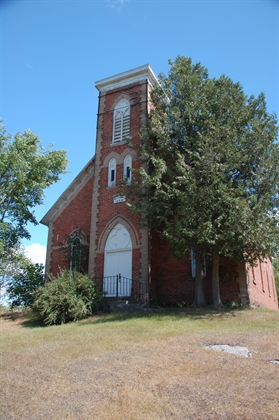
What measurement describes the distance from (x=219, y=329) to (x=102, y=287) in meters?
7.63

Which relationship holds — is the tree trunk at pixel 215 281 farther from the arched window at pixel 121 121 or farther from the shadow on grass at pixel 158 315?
the arched window at pixel 121 121

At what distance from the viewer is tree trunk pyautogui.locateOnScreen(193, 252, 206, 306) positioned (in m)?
16.1

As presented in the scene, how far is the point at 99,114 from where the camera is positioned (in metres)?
21.8

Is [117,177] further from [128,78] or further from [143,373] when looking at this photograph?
[143,373]

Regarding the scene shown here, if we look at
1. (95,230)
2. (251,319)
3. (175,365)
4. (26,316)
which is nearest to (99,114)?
(95,230)

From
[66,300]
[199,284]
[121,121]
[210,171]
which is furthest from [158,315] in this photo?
[121,121]

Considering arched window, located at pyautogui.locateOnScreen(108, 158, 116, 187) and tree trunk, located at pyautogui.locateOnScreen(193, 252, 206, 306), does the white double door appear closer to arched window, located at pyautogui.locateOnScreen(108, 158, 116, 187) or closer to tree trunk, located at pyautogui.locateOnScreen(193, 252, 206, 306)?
arched window, located at pyautogui.locateOnScreen(108, 158, 116, 187)

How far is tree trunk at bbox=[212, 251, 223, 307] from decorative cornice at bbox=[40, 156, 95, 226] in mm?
9452

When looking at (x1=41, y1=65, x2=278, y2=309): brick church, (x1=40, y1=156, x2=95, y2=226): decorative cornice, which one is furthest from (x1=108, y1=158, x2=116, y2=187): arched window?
(x1=40, y1=156, x2=95, y2=226): decorative cornice

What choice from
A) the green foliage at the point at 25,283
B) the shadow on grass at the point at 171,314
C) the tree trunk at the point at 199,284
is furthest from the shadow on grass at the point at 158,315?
the green foliage at the point at 25,283

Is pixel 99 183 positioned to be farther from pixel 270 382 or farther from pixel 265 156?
pixel 270 382

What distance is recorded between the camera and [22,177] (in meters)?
22.7

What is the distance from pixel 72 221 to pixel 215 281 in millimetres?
9225

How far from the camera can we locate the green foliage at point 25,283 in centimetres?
2023
